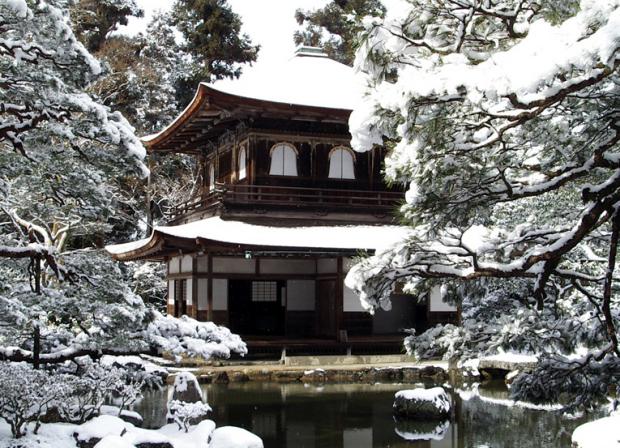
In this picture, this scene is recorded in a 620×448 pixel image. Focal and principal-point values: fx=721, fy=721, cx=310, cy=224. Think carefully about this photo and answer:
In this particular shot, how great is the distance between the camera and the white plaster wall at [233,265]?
19516 millimetres

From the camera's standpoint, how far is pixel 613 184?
5168 mm

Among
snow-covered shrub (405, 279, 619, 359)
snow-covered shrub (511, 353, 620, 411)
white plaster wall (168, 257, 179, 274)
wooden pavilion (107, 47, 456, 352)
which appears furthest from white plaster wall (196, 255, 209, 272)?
snow-covered shrub (511, 353, 620, 411)

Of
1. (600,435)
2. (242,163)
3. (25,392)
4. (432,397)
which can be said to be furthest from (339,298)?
(25,392)

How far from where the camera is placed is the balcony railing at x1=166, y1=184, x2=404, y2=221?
19922 millimetres

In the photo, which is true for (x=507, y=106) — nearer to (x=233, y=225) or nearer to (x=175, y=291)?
(x=233, y=225)

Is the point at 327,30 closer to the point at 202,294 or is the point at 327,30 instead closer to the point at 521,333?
the point at 202,294

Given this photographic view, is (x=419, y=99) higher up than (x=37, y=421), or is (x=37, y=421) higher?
(x=419, y=99)

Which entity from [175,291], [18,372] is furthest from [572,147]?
[175,291]

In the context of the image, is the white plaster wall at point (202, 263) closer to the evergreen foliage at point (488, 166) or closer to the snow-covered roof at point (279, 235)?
the snow-covered roof at point (279, 235)

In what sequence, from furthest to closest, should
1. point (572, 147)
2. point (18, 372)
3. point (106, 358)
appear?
1. point (106, 358)
2. point (18, 372)
3. point (572, 147)

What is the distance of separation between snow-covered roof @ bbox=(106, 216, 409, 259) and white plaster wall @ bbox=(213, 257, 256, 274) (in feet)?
3.07

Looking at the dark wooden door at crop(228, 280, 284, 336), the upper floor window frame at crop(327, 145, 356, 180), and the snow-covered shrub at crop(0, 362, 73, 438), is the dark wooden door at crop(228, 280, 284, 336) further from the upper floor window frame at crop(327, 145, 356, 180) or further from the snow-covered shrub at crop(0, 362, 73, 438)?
the snow-covered shrub at crop(0, 362, 73, 438)

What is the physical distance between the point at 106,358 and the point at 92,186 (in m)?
5.83

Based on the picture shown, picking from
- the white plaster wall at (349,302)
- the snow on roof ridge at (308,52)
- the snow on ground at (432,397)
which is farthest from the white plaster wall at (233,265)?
the snow on roof ridge at (308,52)
